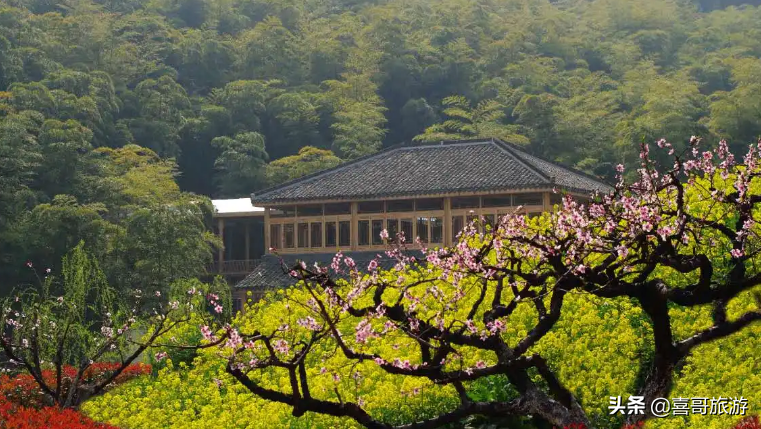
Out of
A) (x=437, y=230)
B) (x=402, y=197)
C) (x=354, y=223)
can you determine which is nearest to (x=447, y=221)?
(x=437, y=230)

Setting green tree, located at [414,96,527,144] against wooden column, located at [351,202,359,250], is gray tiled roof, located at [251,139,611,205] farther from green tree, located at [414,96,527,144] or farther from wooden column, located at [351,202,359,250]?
green tree, located at [414,96,527,144]

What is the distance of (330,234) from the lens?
33.0 metres

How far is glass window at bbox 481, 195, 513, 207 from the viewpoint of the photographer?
31047mm

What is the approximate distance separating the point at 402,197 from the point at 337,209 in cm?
233

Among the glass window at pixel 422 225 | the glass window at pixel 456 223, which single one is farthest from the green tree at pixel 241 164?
the glass window at pixel 456 223

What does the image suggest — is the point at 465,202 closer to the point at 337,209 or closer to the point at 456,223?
the point at 456,223

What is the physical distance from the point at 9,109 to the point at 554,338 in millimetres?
33273

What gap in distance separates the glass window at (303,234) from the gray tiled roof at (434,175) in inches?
34.2

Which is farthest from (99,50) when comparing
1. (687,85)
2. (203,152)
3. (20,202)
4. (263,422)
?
(263,422)

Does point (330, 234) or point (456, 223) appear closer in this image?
point (456, 223)

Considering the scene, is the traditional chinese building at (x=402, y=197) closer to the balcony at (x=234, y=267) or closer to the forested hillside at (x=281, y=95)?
the forested hillside at (x=281, y=95)

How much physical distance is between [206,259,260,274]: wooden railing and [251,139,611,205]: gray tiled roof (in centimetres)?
633

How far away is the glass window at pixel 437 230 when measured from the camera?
3133 centimetres

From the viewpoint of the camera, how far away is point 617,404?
11.5 meters
